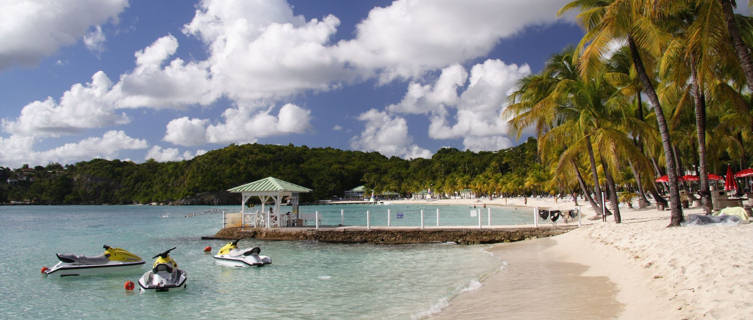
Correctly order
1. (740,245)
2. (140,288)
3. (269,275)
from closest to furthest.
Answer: (740,245) < (140,288) < (269,275)

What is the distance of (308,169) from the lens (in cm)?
13525

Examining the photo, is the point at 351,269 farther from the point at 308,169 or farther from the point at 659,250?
the point at 308,169

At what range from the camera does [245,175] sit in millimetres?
117125

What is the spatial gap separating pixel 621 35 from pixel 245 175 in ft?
366

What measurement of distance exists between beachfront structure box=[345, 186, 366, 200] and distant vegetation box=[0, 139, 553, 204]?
2.12 m

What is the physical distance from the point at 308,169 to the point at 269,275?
12274cm

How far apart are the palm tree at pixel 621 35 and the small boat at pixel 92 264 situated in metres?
15.4

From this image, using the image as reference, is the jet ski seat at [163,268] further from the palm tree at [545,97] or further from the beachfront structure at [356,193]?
the beachfront structure at [356,193]

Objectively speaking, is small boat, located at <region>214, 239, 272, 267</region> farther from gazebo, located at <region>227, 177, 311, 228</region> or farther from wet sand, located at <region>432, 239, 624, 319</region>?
wet sand, located at <region>432, 239, 624, 319</region>

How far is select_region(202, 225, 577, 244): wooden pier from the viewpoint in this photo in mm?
19250

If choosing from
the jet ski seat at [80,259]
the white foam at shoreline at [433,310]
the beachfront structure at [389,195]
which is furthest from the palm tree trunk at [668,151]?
the beachfront structure at [389,195]

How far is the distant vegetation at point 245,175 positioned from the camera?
118 meters

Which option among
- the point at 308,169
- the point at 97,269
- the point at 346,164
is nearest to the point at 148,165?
the point at 308,169

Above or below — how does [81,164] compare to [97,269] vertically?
above
